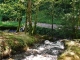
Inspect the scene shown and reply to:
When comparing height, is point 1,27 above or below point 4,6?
below

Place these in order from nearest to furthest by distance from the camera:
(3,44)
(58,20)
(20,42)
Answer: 1. (3,44)
2. (20,42)
3. (58,20)

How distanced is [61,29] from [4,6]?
9081mm

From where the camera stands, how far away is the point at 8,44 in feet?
54.0

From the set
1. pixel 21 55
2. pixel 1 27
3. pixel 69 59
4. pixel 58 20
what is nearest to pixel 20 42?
pixel 21 55

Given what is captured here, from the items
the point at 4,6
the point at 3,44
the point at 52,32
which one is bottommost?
the point at 52,32

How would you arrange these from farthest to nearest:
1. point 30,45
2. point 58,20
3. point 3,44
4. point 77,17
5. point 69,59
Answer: point 58,20, point 77,17, point 30,45, point 3,44, point 69,59

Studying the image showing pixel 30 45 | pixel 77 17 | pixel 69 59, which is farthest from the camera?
pixel 77 17

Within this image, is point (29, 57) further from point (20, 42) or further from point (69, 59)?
point (69, 59)

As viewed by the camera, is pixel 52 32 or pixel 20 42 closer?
pixel 20 42

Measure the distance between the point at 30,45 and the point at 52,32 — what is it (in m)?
10.4

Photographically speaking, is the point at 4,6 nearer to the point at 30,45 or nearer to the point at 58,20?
the point at 30,45

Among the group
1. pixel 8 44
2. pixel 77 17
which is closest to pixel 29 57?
pixel 8 44

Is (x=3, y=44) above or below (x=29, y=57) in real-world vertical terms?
above

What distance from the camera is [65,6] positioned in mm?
39719
